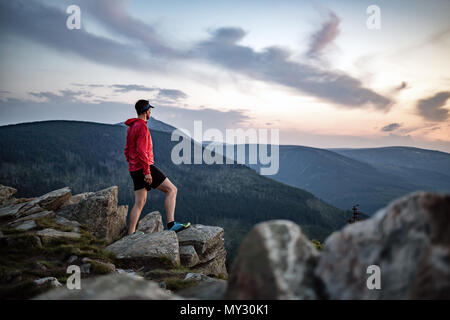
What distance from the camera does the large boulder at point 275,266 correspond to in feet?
11.0

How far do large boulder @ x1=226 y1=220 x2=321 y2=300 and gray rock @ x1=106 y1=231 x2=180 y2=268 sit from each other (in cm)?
727

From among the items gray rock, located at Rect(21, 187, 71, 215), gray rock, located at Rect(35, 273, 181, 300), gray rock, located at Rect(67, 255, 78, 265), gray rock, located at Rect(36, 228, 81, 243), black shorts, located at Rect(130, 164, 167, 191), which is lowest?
gray rock, located at Rect(67, 255, 78, 265)

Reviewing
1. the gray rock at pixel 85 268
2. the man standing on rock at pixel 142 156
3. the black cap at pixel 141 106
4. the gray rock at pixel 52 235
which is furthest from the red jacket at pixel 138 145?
the gray rock at pixel 52 235

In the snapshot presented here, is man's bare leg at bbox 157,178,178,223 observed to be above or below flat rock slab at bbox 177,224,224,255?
above

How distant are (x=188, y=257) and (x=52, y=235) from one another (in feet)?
18.8

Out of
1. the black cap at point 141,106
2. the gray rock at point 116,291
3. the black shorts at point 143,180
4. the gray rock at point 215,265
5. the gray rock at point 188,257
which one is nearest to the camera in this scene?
the gray rock at point 116,291

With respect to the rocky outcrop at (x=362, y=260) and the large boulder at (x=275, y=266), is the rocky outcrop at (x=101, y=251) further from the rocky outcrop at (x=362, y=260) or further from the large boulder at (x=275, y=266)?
the rocky outcrop at (x=362, y=260)

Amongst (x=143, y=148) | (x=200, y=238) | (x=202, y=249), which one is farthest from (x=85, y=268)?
(x=200, y=238)

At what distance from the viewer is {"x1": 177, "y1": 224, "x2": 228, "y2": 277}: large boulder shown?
41.0 ft

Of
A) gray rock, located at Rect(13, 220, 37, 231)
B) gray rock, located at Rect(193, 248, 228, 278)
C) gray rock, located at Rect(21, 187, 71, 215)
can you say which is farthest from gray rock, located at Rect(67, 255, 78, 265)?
gray rock, located at Rect(21, 187, 71, 215)

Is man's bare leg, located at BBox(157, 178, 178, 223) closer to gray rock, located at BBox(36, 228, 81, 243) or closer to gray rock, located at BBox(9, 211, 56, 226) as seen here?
gray rock, located at BBox(36, 228, 81, 243)

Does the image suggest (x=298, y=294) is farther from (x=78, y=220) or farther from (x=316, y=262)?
(x=78, y=220)

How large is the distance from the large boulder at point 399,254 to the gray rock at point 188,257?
31.6 ft
